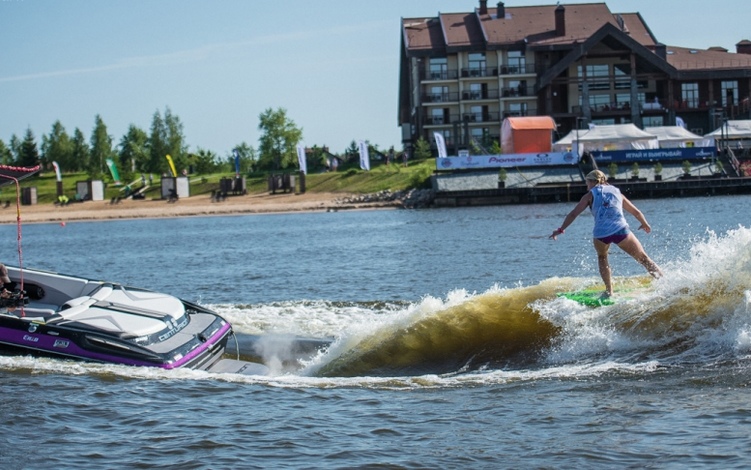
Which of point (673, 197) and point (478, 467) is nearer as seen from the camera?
point (478, 467)

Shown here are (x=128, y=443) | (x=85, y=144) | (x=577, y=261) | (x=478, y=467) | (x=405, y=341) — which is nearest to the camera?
(x=478, y=467)

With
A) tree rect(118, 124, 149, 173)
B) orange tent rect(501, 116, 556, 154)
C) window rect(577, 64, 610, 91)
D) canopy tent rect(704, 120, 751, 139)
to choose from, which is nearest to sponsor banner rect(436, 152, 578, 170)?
orange tent rect(501, 116, 556, 154)

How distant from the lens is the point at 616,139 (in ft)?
216

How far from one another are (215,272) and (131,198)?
55.4 meters

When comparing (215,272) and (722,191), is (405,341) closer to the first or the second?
(215,272)

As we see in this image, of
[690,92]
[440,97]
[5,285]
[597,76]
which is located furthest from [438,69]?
[5,285]

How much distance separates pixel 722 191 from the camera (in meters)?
61.7

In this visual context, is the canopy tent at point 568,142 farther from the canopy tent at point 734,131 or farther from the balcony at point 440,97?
the balcony at point 440,97

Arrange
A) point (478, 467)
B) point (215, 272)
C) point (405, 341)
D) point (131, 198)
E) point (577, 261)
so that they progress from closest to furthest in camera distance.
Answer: point (478, 467), point (405, 341), point (577, 261), point (215, 272), point (131, 198)

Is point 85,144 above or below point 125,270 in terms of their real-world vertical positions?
above

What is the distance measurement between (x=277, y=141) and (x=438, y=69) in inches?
750

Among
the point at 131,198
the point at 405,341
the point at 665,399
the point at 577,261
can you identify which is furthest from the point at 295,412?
the point at 131,198

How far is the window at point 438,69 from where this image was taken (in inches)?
3506

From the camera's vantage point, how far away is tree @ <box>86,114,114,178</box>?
Result: 375 ft
